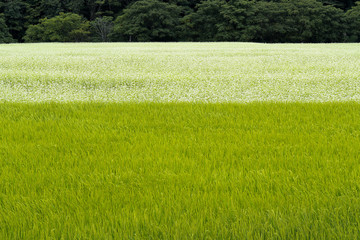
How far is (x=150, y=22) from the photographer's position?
36750mm

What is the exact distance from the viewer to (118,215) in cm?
206

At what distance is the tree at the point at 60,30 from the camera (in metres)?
36.3

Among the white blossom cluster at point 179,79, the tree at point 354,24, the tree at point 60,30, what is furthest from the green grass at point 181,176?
the tree at point 354,24

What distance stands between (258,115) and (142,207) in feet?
9.16

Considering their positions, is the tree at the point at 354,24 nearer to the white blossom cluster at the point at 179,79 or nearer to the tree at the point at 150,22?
the tree at the point at 150,22

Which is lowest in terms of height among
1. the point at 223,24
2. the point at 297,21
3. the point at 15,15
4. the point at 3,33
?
the point at 3,33

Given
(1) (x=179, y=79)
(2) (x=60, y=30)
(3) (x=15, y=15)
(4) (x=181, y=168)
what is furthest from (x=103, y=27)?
(4) (x=181, y=168)

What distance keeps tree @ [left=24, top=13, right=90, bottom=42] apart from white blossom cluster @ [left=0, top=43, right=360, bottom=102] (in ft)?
88.9

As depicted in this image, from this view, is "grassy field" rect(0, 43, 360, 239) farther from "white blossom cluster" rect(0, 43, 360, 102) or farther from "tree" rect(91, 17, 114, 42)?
"tree" rect(91, 17, 114, 42)

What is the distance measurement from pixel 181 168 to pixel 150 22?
35.8 metres

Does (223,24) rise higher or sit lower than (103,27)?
higher

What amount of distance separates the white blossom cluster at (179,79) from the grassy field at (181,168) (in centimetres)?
15

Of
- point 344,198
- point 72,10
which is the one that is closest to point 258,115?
point 344,198

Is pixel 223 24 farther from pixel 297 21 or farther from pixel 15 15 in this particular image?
pixel 15 15
